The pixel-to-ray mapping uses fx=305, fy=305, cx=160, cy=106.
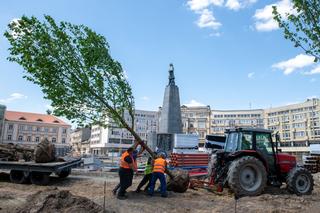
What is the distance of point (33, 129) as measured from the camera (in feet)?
314

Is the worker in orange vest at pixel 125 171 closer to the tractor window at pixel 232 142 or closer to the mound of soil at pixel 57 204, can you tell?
the mound of soil at pixel 57 204

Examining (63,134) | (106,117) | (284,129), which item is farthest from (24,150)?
(284,129)

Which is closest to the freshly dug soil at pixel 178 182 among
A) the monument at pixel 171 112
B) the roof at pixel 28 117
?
the monument at pixel 171 112

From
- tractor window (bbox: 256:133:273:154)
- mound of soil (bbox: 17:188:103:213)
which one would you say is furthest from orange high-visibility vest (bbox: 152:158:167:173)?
tractor window (bbox: 256:133:273:154)

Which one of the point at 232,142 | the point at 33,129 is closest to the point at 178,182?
the point at 232,142

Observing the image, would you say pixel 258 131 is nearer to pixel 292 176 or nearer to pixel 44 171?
pixel 292 176

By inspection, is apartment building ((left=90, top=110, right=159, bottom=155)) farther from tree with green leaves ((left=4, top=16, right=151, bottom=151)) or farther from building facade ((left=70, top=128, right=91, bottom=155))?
tree with green leaves ((left=4, top=16, right=151, bottom=151))

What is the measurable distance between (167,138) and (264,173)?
16558mm

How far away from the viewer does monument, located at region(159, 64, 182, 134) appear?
2722 cm

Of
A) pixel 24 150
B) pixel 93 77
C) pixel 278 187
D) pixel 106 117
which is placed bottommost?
pixel 278 187

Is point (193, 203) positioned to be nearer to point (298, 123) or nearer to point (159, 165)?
point (159, 165)

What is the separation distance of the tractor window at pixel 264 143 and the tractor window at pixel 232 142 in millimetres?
810

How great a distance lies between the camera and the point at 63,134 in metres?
98.4

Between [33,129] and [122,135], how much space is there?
32.1 metres
